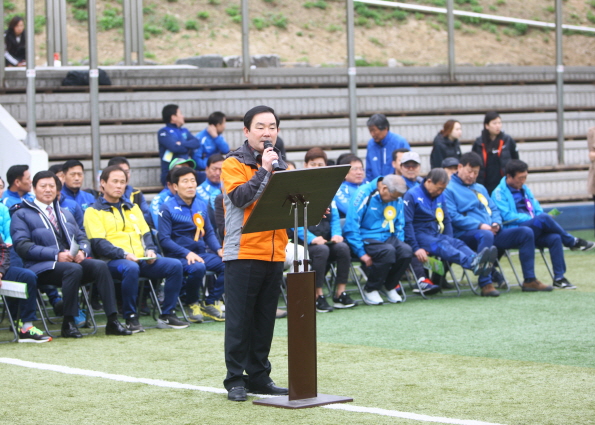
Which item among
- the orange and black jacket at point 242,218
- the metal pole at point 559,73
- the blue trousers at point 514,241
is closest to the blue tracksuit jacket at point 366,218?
the blue trousers at point 514,241

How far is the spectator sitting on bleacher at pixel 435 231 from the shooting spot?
31.2ft

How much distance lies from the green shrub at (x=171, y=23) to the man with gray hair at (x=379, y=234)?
16803mm

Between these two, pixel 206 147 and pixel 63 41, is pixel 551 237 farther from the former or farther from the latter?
pixel 63 41

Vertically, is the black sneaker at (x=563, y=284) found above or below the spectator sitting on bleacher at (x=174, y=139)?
below

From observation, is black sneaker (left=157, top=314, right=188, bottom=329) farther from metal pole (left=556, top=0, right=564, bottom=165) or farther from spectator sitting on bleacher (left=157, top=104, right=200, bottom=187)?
metal pole (left=556, top=0, right=564, bottom=165)

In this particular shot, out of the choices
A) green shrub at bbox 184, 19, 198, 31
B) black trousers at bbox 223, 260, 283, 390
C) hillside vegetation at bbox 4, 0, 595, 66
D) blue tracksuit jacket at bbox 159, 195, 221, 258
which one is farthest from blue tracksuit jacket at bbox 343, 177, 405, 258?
green shrub at bbox 184, 19, 198, 31

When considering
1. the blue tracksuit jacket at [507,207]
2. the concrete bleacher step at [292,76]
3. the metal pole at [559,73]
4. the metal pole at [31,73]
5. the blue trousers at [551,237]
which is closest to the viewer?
the blue trousers at [551,237]

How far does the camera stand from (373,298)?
944 cm

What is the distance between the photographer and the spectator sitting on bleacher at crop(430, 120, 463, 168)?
38.9 feet

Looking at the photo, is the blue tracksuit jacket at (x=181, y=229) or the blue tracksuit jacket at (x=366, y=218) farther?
the blue tracksuit jacket at (x=366, y=218)

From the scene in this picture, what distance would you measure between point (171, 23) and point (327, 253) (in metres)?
17.5

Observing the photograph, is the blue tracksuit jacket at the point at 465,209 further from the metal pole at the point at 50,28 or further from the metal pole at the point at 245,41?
the metal pole at the point at 50,28

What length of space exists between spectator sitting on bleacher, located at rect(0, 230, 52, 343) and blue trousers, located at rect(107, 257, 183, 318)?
0.73 metres

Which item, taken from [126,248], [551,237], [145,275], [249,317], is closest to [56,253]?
[126,248]
